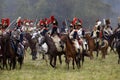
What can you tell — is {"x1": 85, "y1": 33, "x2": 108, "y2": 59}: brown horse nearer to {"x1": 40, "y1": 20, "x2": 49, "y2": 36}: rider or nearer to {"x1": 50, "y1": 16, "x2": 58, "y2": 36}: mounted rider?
{"x1": 40, "y1": 20, "x2": 49, "y2": 36}: rider

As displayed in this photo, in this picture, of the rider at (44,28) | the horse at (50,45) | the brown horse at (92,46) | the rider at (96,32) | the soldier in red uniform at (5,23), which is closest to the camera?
the soldier in red uniform at (5,23)

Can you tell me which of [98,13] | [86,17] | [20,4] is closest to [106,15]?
[98,13]

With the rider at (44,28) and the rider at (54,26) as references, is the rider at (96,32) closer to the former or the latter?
the rider at (44,28)

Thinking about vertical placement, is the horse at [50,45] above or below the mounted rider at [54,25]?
below

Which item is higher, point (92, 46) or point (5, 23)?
point (5, 23)

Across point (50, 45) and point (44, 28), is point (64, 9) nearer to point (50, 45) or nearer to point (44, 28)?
point (44, 28)

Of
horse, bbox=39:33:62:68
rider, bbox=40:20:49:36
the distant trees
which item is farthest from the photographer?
the distant trees

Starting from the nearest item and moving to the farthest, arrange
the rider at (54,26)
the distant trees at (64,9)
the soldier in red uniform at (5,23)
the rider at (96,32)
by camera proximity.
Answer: the soldier in red uniform at (5,23), the rider at (54,26), the rider at (96,32), the distant trees at (64,9)

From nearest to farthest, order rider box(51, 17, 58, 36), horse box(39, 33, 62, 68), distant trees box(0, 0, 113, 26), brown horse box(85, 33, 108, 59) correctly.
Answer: horse box(39, 33, 62, 68) < rider box(51, 17, 58, 36) < brown horse box(85, 33, 108, 59) < distant trees box(0, 0, 113, 26)

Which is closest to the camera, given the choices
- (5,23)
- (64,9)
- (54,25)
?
(5,23)

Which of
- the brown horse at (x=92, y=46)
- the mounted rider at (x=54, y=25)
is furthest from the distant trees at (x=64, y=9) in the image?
the mounted rider at (x=54, y=25)

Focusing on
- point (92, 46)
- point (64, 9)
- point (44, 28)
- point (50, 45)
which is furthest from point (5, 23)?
point (64, 9)

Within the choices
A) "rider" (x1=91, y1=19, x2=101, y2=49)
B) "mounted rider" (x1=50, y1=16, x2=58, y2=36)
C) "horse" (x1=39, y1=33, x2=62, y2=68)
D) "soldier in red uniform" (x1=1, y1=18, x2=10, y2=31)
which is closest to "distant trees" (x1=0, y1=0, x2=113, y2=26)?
"rider" (x1=91, y1=19, x2=101, y2=49)

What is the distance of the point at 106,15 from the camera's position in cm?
9194
